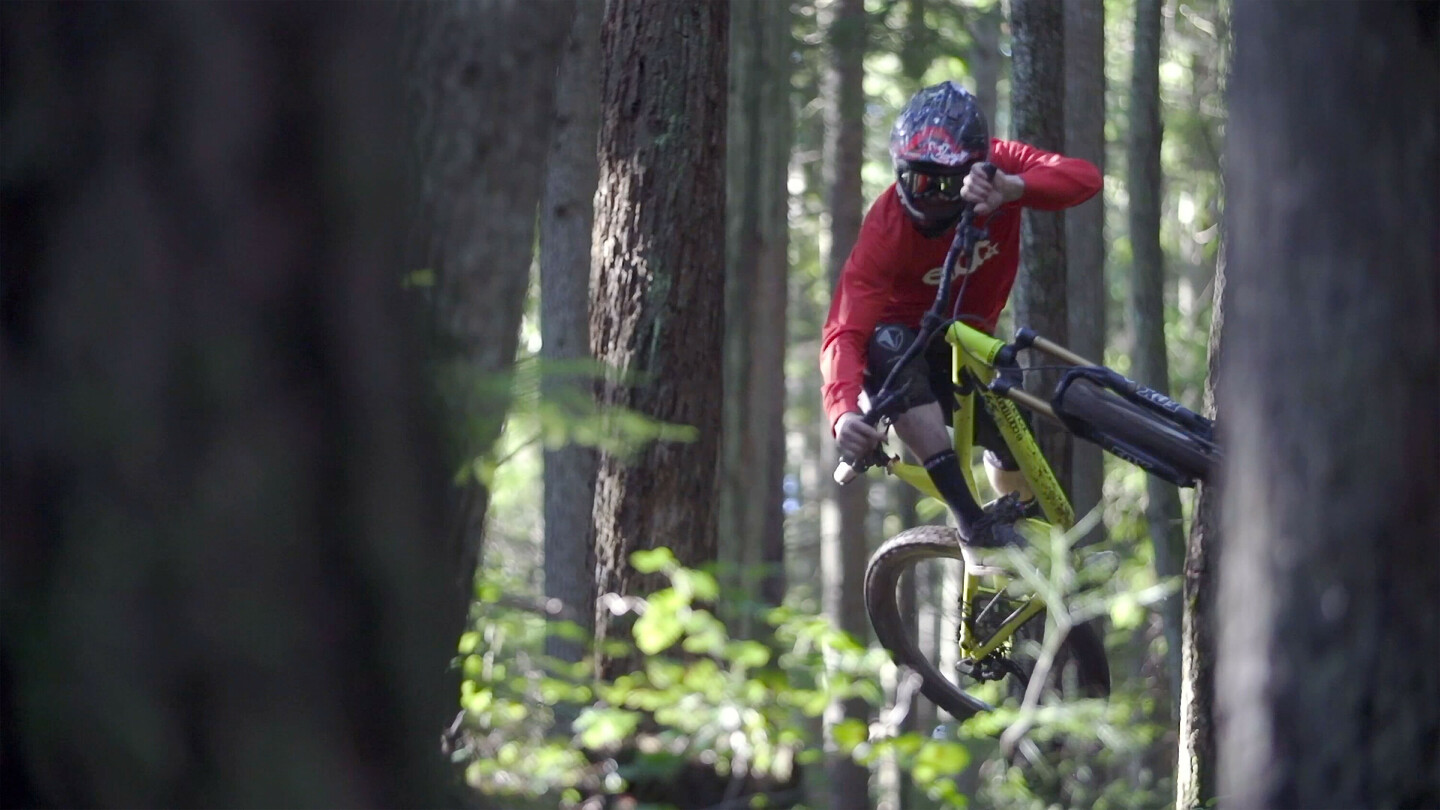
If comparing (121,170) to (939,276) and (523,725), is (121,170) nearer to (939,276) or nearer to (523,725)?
(523,725)

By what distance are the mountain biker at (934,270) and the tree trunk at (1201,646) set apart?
1193 mm

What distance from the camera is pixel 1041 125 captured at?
7.84 meters

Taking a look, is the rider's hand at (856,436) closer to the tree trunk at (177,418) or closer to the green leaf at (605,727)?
the green leaf at (605,727)

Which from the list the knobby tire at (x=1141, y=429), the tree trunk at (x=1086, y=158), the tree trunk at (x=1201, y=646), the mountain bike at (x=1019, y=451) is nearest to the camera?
the tree trunk at (x=1201, y=646)

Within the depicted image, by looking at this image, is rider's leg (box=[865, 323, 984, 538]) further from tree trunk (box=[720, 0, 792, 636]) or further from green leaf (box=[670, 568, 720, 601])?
green leaf (box=[670, 568, 720, 601])

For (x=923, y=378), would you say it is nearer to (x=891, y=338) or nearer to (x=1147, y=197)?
(x=891, y=338)

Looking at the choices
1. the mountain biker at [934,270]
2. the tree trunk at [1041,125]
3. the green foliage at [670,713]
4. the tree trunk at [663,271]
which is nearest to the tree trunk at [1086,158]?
the tree trunk at [1041,125]

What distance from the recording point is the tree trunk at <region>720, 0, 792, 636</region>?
8.84m

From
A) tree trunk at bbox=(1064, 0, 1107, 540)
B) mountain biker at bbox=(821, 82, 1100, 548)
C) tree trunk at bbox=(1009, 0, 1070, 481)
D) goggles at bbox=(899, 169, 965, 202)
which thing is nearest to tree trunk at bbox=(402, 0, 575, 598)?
mountain biker at bbox=(821, 82, 1100, 548)

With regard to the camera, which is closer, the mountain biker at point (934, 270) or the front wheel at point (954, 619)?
the mountain biker at point (934, 270)

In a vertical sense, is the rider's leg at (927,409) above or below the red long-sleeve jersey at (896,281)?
below

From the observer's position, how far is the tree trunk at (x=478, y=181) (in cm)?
242

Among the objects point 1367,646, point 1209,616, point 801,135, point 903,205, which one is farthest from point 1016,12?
point 801,135

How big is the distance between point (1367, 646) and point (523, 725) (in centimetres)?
191
